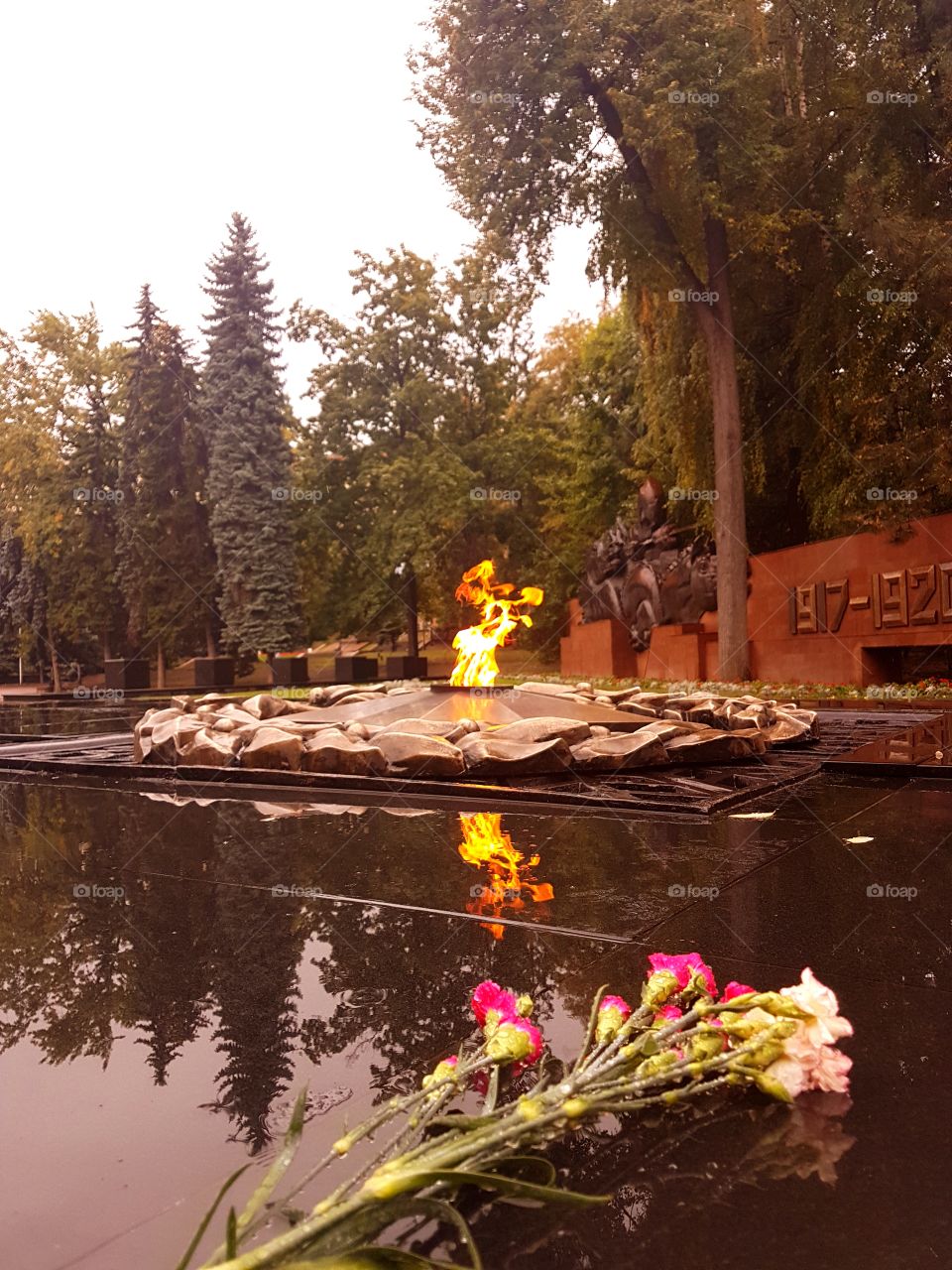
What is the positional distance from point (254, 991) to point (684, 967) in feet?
3.78

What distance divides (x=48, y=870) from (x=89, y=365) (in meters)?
31.6

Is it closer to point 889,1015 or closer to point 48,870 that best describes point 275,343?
point 48,870

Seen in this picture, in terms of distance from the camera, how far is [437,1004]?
7.80ft

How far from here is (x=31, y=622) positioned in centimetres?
3319

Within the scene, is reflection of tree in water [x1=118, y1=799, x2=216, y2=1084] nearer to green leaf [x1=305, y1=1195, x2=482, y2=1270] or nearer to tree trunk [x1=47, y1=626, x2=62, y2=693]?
green leaf [x1=305, y1=1195, x2=482, y2=1270]

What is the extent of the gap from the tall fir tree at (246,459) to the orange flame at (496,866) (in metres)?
22.8

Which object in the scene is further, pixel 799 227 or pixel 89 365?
pixel 89 365

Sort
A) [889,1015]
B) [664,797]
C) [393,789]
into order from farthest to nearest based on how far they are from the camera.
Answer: [393,789] < [664,797] < [889,1015]

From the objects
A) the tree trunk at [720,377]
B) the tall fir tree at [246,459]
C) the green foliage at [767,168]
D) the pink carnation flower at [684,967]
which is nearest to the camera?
the pink carnation flower at [684,967]

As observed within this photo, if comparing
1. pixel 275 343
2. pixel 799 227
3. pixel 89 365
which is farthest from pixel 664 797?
pixel 89 365

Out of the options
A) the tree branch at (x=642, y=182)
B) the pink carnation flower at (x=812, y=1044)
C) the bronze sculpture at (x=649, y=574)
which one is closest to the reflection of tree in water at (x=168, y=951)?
the pink carnation flower at (x=812, y=1044)

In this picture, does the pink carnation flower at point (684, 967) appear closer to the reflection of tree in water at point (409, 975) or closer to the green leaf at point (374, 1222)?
the reflection of tree in water at point (409, 975)

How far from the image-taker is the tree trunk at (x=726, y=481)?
627 inches

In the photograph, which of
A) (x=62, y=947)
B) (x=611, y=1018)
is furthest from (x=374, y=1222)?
(x=62, y=947)
